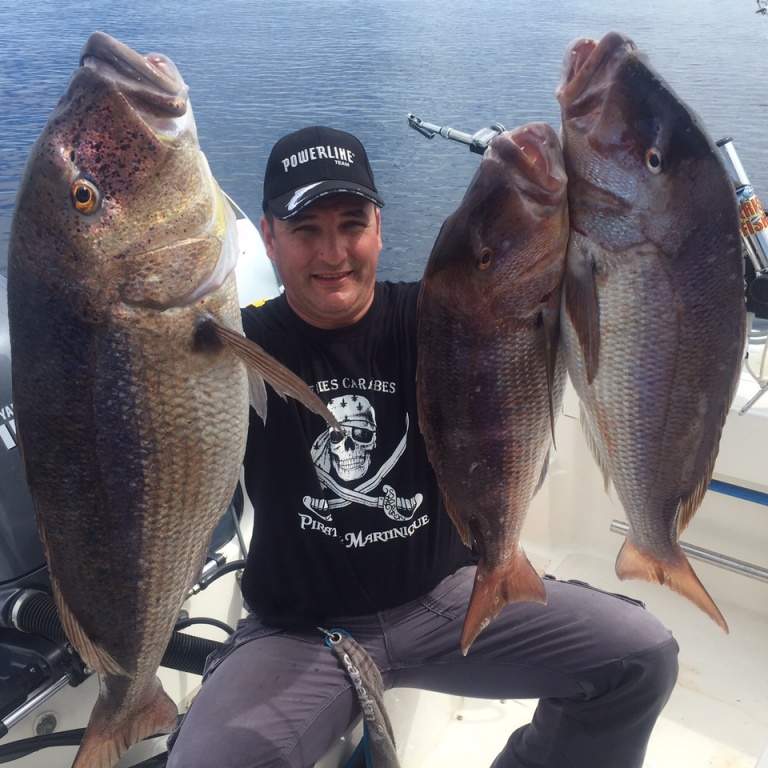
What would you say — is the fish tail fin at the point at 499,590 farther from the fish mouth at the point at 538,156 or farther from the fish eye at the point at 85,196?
the fish eye at the point at 85,196

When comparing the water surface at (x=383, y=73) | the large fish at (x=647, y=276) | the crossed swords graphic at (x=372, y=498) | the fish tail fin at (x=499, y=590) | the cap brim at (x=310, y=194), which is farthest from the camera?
A: the water surface at (x=383, y=73)

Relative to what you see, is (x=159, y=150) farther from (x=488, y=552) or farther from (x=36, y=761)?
(x=36, y=761)

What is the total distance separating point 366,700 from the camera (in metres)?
2.12

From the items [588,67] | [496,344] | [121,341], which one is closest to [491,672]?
[496,344]

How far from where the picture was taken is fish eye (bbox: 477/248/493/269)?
4.82ft

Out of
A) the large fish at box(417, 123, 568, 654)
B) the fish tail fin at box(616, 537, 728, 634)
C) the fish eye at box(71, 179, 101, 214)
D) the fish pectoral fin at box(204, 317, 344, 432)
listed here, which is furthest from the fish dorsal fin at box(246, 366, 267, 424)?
the fish tail fin at box(616, 537, 728, 634)

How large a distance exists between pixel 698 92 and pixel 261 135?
744 centimetres

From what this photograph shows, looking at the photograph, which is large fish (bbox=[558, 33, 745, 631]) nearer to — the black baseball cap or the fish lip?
the fish lip

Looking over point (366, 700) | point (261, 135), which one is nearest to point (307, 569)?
point (366, 700)

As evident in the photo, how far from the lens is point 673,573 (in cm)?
172

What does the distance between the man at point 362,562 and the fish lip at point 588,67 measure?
0.78m

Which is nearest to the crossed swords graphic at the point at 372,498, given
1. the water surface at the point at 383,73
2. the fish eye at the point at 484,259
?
the fish eye at the point at 484,259

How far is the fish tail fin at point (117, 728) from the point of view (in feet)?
5.39

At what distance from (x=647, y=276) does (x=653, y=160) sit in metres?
0.23
